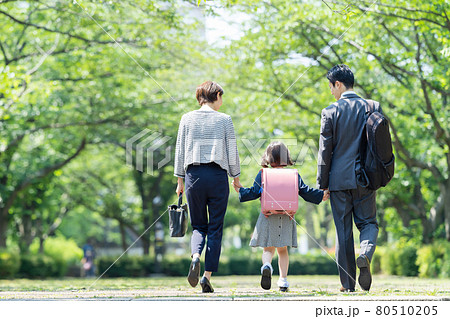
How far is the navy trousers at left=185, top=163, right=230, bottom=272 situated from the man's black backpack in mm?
1411

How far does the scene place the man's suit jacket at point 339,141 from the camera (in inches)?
234

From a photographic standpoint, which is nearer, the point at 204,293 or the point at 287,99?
the point at 204,293

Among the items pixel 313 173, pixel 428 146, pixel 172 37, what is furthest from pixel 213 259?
pixel 313 173

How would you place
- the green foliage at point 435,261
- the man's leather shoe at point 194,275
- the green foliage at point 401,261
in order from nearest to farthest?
the man's leather shoe at point 194,275, the green foliage at point 435,261, the green foliage at point 401,261

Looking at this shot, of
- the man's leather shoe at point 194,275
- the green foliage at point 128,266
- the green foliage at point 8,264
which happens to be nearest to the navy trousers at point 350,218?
the man's leather shoe at point 194,275

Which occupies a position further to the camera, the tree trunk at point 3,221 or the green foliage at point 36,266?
the green foliage at point 36,266

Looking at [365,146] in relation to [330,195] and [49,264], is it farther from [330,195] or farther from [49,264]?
[49,264]

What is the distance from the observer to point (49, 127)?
19.1 meters

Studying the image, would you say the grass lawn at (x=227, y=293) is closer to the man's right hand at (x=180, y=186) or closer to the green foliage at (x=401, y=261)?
the man's right hand at (x=180, y=186)

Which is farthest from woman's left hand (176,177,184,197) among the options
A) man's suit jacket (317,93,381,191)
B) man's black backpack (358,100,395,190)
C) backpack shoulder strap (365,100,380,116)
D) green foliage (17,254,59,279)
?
green foliage (17,254,59,279)

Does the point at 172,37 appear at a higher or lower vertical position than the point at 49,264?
higher

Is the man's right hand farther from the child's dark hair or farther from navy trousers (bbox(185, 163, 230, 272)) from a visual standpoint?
the child's dark hair

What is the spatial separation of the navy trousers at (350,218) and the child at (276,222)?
0.28 metres
